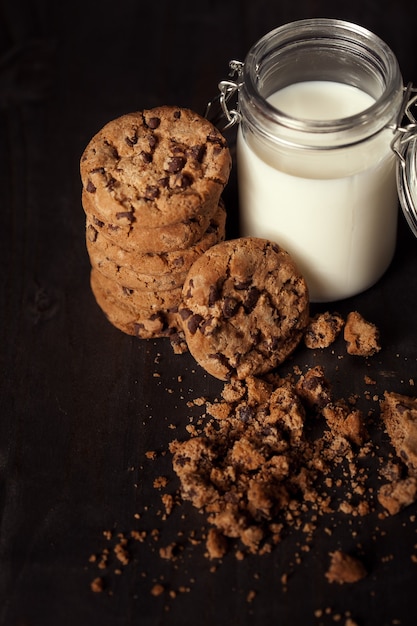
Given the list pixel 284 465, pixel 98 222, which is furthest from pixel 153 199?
pixel 284 465

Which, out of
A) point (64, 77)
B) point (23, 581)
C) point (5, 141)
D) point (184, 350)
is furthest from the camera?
point (64, 77)

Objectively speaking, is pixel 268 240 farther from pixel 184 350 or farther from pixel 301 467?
pixel 301 467

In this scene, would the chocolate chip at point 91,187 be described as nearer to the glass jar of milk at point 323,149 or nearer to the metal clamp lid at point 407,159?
the glass jar of milk at point 323,149

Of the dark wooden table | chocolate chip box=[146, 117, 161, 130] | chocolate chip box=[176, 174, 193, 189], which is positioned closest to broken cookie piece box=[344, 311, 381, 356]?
the dark wooden table

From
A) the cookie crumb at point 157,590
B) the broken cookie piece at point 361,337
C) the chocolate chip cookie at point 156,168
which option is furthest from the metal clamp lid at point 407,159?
the cookie crumb at point 157,590

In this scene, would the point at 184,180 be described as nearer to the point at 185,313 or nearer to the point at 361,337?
the point at 185,313

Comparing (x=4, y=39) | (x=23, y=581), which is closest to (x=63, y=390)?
(x=23, y=581)
